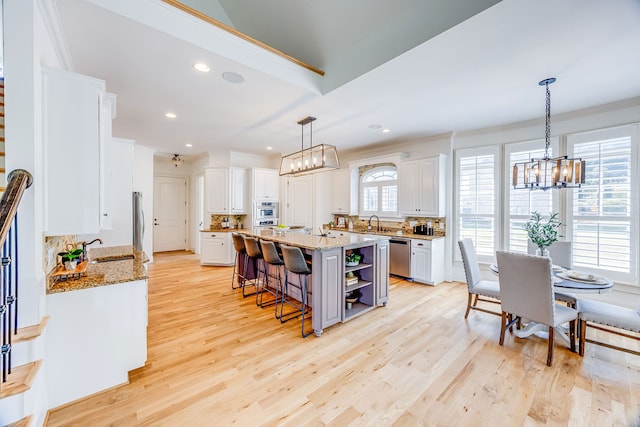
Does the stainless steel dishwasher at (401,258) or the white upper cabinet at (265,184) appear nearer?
the stainless steel dishwasher at (401,258)

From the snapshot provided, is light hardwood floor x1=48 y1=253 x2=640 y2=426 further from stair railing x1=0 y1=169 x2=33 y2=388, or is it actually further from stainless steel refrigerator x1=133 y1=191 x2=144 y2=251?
stainless steel refrigerator x1=133 y1=191 x2=144 y2=251

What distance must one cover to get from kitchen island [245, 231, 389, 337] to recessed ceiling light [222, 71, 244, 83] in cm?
193

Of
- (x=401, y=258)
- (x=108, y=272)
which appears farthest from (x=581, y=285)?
(x=108, y=272)

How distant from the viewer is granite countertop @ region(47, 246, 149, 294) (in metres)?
1.94

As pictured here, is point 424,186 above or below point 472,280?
above

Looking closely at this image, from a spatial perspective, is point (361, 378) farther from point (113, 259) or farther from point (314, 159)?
point (113, 259)

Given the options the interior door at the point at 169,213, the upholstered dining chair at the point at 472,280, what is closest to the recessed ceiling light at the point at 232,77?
the upholstered dining chair at the point at 472,280

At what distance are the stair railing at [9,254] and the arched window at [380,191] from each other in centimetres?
528

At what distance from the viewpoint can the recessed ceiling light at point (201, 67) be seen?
8.16ft

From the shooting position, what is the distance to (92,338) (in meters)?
1.96

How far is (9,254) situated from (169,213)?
7.29 meters

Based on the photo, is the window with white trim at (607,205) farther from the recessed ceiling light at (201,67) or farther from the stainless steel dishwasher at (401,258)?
the recessed ceiling light at (201,67)

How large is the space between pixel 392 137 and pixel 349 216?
2265 millimetres

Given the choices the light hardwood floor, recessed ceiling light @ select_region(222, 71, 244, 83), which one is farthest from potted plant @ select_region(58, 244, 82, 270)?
recessed ceiling light @ select_region(222, 71, 244, 83)
